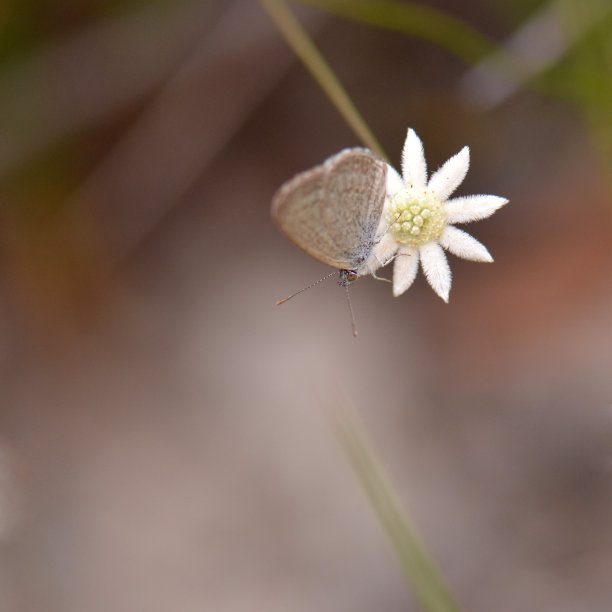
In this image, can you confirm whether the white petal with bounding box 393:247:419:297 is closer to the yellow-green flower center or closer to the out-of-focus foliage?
the yellow-green flower center

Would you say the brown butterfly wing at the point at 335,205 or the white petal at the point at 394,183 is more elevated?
the white petal at the point at 394,183

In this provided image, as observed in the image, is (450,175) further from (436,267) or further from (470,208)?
(436,267)

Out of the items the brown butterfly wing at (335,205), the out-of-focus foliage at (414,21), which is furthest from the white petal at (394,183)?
the out-of-focus foliage at (414,21)

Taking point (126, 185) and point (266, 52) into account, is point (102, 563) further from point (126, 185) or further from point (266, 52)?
point (266, 52)

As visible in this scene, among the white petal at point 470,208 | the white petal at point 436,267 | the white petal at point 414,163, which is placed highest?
the white petal at point 414,163

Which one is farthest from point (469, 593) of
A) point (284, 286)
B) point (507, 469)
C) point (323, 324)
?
point (284, 286)

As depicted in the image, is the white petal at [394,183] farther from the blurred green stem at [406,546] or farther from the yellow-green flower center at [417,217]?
the blurred green stem at [406,546]

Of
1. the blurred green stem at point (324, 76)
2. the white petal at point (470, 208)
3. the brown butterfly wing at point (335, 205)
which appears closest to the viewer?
the brown butterfly wing at point (335, 205)

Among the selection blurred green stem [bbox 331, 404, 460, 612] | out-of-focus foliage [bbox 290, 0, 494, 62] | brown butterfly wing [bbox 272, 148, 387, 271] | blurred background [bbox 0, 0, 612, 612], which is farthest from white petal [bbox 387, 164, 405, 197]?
blurred background [bbox 0, 0, 612, 612]
